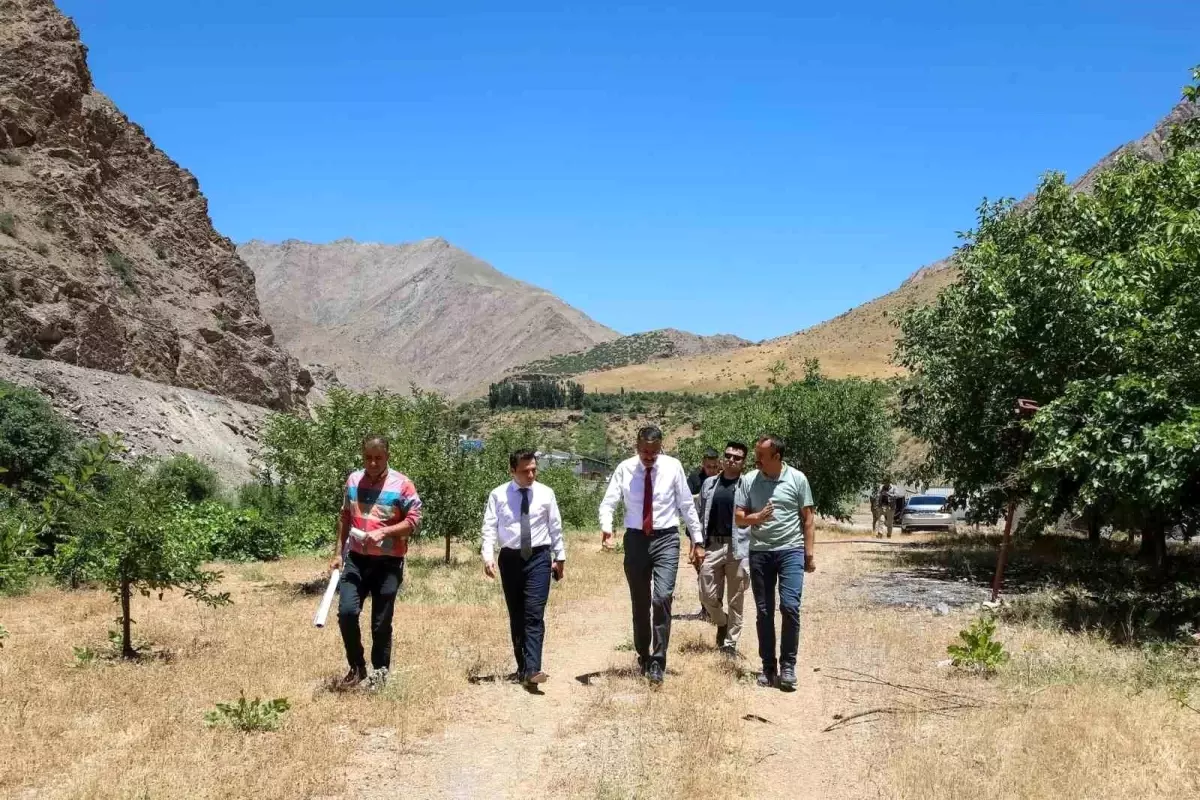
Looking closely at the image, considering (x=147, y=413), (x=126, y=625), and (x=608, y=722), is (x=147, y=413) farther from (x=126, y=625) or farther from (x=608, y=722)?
(x=608, y=722)

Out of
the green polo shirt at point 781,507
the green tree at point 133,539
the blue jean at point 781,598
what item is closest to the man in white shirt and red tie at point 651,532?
the green polo shirt at point 781,507

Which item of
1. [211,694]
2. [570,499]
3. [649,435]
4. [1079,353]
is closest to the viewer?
[211,694]

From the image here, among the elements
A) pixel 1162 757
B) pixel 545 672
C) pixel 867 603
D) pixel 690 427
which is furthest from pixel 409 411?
pixel 690 427

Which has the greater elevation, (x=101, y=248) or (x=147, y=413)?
(x=101, y=248)

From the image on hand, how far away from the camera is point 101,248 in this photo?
144 ft

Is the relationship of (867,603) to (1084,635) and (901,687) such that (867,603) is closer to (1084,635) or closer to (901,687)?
(1084,635)

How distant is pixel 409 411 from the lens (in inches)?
706

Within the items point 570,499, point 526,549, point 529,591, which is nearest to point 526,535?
point 526,549

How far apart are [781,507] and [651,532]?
1049 mm

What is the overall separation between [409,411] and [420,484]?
156cm

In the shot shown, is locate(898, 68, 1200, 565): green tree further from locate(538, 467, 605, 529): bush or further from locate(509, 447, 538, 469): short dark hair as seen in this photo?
locate(538, 467, 605, 529): bush

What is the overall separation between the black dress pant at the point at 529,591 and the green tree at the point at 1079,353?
5.64m

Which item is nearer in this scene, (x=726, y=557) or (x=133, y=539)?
(x=726, y=557)

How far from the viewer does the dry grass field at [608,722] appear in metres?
5.33
